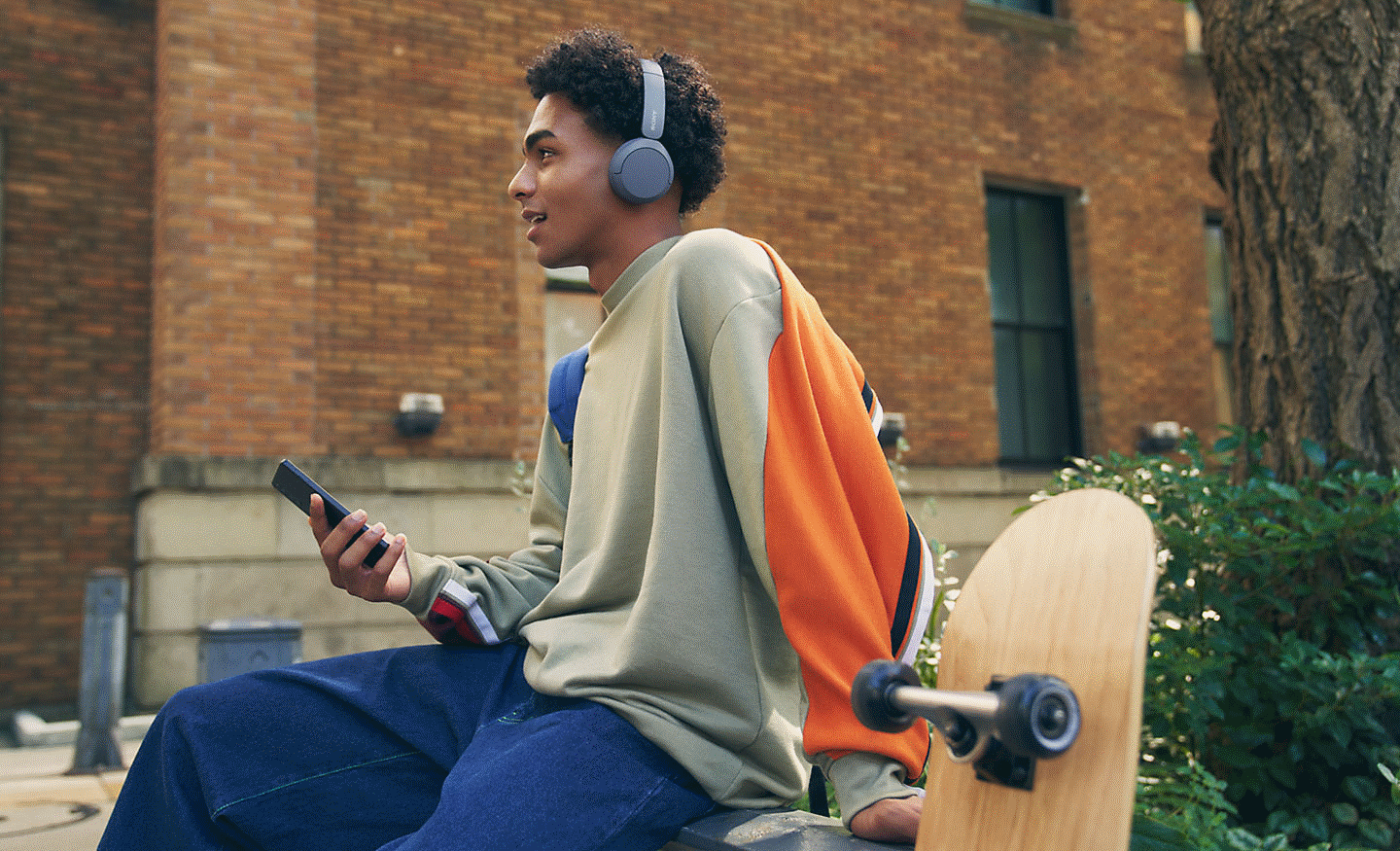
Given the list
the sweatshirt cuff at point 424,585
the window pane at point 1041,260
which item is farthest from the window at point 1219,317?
the sweatshirt cuff at point 424,585

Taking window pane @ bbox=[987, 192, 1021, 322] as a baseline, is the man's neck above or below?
below

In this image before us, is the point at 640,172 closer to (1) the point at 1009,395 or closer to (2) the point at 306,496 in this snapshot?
(2) the point at 306,496

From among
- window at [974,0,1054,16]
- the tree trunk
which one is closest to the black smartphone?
the tree trunk

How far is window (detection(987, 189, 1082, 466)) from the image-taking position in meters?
10.4

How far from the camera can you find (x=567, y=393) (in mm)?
2199

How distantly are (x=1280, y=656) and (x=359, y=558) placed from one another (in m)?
2.39

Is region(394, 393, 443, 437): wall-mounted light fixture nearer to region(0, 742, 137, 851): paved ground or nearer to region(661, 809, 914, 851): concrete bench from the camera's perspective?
region(0, 742, 137, 851): paved ground

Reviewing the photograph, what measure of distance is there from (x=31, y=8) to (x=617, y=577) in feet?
27.6

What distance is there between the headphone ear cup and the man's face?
51 mm

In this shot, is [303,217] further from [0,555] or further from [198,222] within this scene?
[0,555]

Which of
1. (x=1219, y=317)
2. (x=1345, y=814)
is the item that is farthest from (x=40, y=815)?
(x=1219, y=317)

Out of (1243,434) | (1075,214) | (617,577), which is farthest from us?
(1075,214)

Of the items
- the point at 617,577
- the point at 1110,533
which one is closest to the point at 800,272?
the point at 617,577

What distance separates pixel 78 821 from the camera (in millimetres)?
4367
